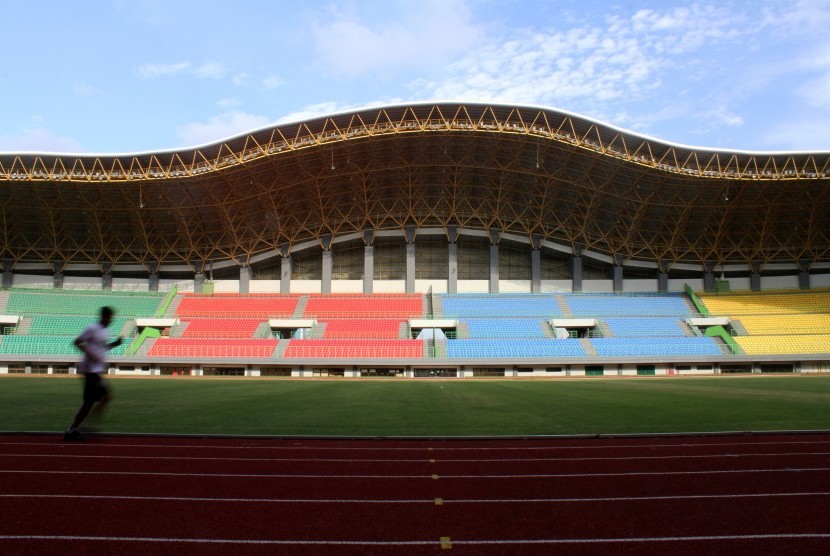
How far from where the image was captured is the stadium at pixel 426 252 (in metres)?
43.8

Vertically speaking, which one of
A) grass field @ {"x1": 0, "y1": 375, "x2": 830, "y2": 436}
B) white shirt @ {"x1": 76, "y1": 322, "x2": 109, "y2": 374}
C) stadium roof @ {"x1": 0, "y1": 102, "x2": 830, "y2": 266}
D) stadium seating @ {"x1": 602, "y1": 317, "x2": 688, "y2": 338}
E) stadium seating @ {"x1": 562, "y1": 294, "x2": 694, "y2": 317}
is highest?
stadium roof @ {"x1": 0, "y1": 102, "x2": 830, "y2": 266}

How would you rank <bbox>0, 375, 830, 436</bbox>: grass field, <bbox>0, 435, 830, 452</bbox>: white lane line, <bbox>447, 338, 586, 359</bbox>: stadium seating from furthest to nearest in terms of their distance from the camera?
1. <bbox>447, 338, 586, 359</bbox>: stadium seating
2. <bbox>0, 375, 830, 436</bbox>: grass field
3. <bbox>0, 435, 830, 452</bbox>: white lane line

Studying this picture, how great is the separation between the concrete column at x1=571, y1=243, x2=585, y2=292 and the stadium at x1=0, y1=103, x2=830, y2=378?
0.35 m

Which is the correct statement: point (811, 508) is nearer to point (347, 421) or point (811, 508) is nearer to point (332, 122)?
point (347, 421)

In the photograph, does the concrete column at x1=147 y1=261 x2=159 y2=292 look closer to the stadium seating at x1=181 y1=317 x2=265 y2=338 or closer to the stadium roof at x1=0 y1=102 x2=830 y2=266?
the stadium roof at x1=0 y1=102 x2=830 y2=266

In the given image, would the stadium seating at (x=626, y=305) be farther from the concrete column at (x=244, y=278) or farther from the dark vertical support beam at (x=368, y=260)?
the concrete column at (x=244, y=278)

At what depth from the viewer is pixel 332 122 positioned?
42719 mm

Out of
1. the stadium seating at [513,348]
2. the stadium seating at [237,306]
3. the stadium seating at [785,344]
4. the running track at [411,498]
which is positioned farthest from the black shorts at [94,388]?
the stadium seating at [785,344]

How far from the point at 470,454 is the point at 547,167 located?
40743 millimetres

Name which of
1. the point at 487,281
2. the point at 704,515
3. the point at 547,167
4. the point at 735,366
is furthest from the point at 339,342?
the point at 704,515

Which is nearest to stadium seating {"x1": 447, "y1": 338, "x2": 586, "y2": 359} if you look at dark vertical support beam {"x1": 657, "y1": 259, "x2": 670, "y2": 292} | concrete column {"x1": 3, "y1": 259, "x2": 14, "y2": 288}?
dark vertical support beam {"x1": 657, "y1": 259, "x2": 670, "y2": 292}

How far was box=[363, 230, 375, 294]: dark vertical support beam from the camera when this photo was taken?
53.0 m

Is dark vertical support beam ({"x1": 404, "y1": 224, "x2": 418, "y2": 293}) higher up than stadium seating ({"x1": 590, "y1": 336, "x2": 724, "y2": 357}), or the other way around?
dark vertical support beam ({"x1": 404, "y1": 224, "x2": 418, "y2": 293})

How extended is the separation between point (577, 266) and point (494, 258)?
813 centimetres
